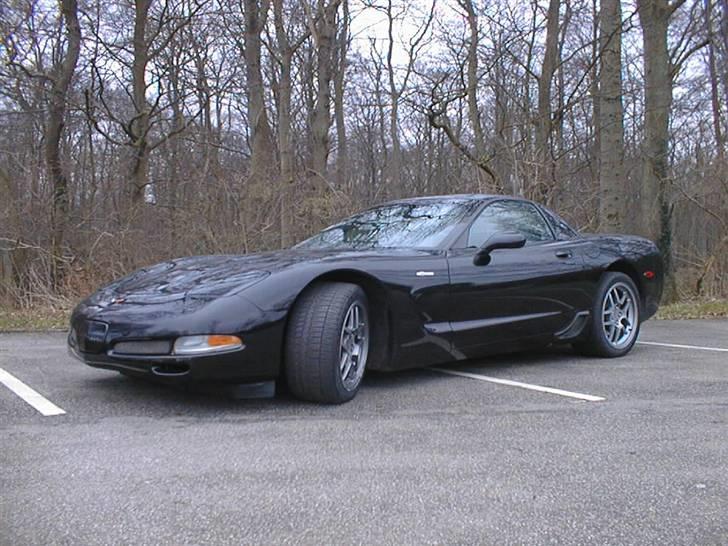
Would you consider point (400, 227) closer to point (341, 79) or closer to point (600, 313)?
point (600, 313)

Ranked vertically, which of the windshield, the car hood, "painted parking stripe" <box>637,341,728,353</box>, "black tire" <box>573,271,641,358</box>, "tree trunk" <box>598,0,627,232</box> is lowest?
"painted parking stripe" <box>637,341,728,353</box>

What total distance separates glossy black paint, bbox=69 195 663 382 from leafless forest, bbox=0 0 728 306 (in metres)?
6.02

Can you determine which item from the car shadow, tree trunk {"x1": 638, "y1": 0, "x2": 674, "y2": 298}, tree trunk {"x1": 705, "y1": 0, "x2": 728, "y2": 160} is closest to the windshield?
the car shadow

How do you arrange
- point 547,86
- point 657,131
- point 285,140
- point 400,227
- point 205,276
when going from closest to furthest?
point 205,276 < point 400,227 < point 657,131 < point 285,140 < point 547,86

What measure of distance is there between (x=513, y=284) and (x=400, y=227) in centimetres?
95

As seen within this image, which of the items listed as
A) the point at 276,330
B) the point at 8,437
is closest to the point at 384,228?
the point at 276,330

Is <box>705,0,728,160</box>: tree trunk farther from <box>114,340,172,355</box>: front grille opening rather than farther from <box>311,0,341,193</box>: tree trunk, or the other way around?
<box>114,340,172,355</box>: front grille opening

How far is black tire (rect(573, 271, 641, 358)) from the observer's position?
578cm

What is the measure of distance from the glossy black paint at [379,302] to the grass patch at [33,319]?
4.42 metres

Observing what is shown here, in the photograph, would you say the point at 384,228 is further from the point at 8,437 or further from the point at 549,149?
the point at 549,149

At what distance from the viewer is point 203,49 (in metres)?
21.0

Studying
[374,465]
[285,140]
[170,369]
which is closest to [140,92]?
[285,140]

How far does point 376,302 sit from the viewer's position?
4379 millimetres

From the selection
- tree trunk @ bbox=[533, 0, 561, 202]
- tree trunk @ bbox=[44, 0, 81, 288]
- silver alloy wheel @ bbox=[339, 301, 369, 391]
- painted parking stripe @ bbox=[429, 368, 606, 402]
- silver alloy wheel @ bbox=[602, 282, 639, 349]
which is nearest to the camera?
silver alloy wheel @ bbox=[339, 301, 369, 391]
